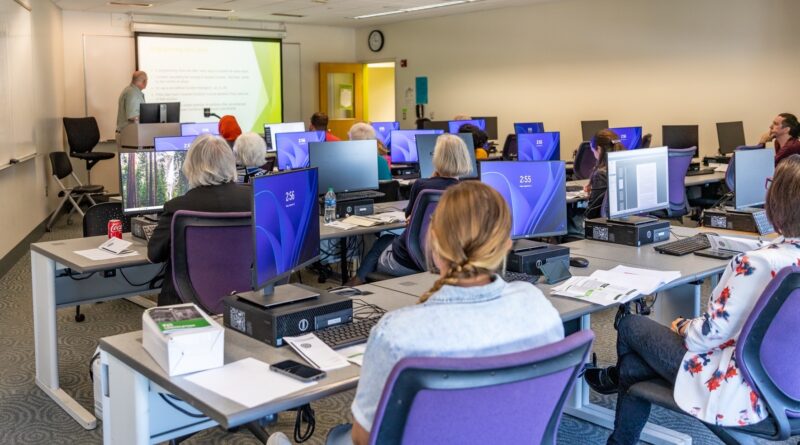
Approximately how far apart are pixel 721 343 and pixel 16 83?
6476 mm

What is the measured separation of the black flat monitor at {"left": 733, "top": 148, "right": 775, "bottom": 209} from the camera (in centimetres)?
425

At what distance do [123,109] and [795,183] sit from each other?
28.4 feet

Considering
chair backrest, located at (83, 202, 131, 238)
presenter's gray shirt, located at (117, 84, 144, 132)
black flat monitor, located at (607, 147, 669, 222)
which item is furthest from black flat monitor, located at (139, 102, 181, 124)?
black flat monitor, located at (607, 147, 669, 222)

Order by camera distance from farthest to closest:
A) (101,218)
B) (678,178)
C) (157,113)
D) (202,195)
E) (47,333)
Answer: (157,113)
(678,178)
(101,218)
(47,333)
(202,195)

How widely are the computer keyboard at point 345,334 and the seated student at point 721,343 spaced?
95 centimetres

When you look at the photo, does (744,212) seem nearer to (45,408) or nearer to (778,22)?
(45,408)

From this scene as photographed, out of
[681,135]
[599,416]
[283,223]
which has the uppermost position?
[681,135]

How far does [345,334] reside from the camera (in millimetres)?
2238

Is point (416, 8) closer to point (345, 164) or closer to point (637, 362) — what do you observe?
point (345, 164)

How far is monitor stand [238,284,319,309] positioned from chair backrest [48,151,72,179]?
22.1 ft

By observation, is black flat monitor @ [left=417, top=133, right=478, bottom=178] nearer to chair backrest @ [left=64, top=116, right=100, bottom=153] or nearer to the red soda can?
the red soda can

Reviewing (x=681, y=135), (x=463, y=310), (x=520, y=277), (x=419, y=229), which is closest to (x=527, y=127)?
(x=681, y=135)

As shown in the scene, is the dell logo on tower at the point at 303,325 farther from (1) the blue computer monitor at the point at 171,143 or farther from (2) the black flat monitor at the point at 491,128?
(2) the black flat monitor at the point at 491,128

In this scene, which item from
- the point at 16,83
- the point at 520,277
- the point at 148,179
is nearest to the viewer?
the point at 520,277
